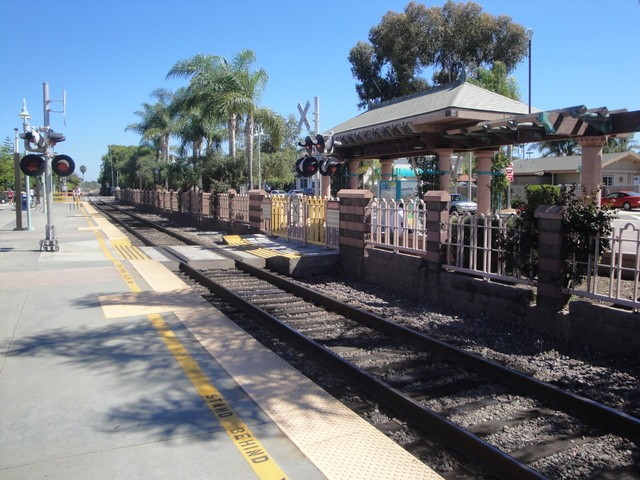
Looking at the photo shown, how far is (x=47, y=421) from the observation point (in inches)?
179

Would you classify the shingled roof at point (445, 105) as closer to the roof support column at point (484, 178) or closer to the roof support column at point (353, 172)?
the roof support column at point (353, 172)

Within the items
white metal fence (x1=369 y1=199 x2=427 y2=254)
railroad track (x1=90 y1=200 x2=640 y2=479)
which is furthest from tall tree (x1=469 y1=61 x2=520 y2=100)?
railroad track (x1=90 y1=200 x2=640 y2=479)

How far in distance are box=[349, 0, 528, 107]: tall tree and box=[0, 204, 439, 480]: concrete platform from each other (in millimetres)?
36572

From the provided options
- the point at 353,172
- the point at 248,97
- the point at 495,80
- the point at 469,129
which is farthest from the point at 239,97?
the point at 495,80

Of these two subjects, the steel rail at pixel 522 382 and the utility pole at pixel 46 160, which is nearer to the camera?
the steel rail at pixel 522 382

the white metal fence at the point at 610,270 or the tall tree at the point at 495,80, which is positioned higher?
the tall tree at the point at 495,80

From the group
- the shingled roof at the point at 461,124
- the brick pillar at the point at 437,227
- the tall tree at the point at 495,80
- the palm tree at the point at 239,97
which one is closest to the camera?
the brick pillar at the point at 437,227

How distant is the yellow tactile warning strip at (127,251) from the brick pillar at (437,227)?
8095mm

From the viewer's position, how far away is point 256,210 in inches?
766

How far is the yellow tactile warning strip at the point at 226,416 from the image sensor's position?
12.5 ft

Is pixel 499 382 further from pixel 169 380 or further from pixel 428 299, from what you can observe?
pixel 428 299

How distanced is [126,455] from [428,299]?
6.76 metres

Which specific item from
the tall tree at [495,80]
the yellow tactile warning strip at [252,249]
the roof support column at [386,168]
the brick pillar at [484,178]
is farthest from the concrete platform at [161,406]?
the tall tree at [495,80]

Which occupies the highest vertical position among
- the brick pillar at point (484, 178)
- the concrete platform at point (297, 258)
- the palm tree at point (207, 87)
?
the palm tree at point (207, 87)
